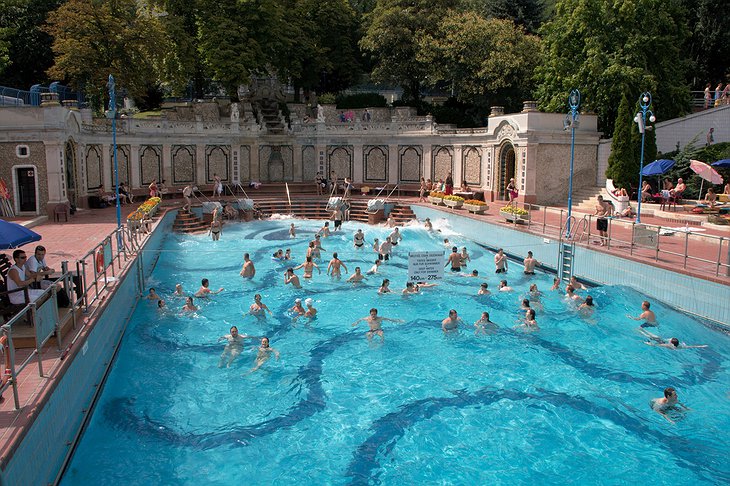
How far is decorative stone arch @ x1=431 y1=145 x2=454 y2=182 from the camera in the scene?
127 feet

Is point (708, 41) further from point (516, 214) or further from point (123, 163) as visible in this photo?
point (123, 163)

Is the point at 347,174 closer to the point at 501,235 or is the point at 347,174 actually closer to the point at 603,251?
the point at 501,235

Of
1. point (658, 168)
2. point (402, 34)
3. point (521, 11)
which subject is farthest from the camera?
point (521, 11)

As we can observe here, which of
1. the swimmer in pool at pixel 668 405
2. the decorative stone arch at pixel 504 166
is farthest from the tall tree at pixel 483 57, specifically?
the swimmer in pool at pixel 668 405

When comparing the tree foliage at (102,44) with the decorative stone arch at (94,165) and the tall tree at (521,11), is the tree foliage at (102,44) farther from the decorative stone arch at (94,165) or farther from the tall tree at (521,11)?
the tall tree at (521,11)

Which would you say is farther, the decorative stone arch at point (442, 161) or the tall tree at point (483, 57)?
the tall tree at point (483, 57)

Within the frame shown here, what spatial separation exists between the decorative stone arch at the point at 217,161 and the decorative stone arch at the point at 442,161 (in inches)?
538

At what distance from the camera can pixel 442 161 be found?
39.2 metres

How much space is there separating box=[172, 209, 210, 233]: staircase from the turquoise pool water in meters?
11.6

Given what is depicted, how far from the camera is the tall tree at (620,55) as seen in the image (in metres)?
32.1

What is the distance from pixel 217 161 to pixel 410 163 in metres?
12.7

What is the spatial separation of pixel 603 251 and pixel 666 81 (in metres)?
18.0

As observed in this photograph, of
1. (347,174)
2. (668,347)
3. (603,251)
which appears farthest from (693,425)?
(347,174)

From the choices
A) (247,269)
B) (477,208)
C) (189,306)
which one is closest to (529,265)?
(477,208)
